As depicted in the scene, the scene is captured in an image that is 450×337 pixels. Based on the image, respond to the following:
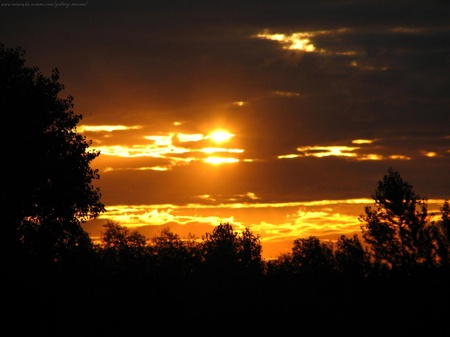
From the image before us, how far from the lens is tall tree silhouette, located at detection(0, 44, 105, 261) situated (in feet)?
171

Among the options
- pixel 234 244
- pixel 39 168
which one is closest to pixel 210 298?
pixel 39 168

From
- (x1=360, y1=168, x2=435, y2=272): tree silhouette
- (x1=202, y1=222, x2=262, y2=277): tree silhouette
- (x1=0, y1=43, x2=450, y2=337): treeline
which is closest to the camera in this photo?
(x1=0, y1=43, x2=450, y2=337): treeline

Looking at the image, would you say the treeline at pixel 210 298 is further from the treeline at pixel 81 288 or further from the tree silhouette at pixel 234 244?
the tree silhouette at pixel 234 244

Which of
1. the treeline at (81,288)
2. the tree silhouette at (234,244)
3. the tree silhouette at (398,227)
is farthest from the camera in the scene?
the tree silhouette at (234,244)

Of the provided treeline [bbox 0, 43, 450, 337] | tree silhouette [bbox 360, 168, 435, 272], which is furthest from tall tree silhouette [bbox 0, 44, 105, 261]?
tree silhouette [bbox 360, 168, 435, 272]

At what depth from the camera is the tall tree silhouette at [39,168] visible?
171 feet

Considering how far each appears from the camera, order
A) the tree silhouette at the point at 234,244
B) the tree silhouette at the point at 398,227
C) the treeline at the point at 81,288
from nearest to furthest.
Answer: the treeline at the point at 81,288 < the tree silhouette at the point at 398,227 < the tree silhouette at the point at 234,244

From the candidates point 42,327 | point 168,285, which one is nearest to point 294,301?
point 168,285

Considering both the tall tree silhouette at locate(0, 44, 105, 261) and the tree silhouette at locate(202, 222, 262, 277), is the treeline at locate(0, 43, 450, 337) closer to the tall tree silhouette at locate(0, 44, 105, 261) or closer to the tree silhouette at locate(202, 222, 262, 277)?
the tall tree silhouette at locate(0, 44, 105, 261)

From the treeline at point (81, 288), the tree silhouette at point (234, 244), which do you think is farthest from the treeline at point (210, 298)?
the tree silhouette at point (234, 244)

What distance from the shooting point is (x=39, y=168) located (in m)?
52.5

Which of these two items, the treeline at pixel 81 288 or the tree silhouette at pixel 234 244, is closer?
the treeline at pixel 81 288

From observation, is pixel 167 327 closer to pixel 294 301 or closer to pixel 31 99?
pixel 294 301

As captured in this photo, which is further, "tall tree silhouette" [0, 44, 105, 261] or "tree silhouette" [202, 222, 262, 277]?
"tree silhouette" [202, 222, 262, 277]
